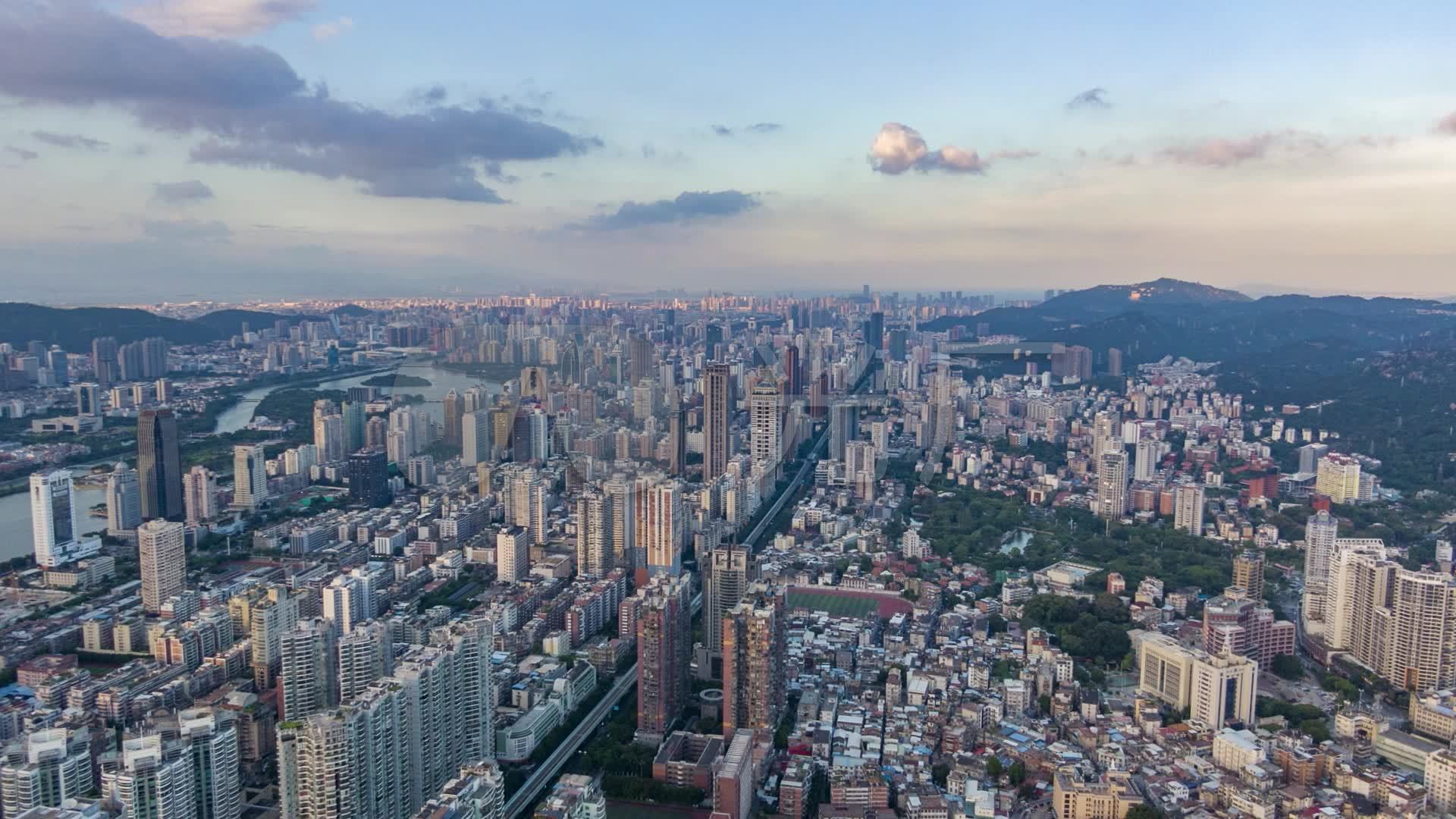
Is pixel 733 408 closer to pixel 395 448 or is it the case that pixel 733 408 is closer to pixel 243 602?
pixel 395 448

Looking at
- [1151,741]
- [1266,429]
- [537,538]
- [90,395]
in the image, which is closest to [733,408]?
[537,538]

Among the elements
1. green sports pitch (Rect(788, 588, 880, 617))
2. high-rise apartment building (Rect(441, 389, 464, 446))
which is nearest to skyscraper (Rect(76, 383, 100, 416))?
high-rise apartment building (Rect(441, 389, 464, 446))

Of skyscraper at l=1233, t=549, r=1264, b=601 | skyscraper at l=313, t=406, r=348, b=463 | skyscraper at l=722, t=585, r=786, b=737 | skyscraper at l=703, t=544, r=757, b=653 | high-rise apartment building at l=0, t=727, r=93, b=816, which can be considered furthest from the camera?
skyscraper at l=313, t=406, r=348, b=463

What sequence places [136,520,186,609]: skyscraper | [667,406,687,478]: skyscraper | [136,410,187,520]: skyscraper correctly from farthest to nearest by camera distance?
[667,406,687,478]: skyscraper → [136,410,187,520]: skyscraper → [136,520,186,609]: skyscraper

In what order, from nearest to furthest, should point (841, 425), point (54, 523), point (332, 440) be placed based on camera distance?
point (54, 523) → point (332, 440) → point (841, 425)

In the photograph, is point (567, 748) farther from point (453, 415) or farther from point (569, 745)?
point (453, 415)

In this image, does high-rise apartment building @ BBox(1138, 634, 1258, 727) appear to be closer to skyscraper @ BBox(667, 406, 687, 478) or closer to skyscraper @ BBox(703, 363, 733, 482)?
skyscraper @ BBox(667, 406, 687, 478)

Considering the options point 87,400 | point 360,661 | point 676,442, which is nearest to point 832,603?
point 676,442
